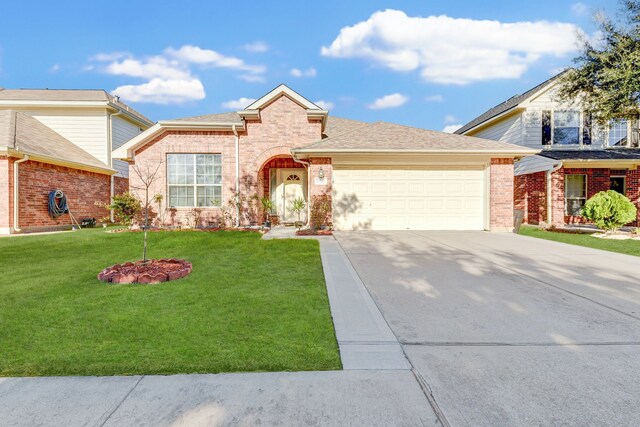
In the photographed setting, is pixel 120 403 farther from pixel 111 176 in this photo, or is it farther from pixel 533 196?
pixel 533 196

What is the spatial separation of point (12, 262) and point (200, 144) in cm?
730

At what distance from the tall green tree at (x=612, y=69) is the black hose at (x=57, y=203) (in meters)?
21.6

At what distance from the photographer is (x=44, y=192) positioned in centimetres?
1223

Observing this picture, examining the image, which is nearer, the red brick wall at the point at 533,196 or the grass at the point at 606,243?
the grass at the point at 606,243

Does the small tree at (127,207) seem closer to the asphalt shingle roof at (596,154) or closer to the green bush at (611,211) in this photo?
the green bush at (611,211)

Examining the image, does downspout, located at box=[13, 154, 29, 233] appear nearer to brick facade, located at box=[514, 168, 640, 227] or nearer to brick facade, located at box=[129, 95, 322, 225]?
brick facade, located at box=[129, 95, 322, 225]

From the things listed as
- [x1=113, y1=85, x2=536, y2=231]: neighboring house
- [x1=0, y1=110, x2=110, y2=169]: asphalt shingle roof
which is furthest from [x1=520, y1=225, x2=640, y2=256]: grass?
[x1=0, y1=110, x2=110, y2=169]: asphalt shingle roof

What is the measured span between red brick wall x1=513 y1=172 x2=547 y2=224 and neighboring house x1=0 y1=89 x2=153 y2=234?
804 inches

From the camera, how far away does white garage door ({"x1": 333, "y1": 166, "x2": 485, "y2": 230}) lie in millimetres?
11938

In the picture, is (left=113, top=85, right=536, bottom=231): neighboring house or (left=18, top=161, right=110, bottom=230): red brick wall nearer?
(left=18, top=161, right=110, bottom=230): red brick wall

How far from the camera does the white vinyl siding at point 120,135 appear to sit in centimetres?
1710

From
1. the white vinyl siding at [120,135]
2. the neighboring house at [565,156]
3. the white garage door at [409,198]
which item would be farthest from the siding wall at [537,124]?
the white vinyl siding at [120,135]

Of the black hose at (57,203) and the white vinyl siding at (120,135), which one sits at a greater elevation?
the white vinyl siding at (120,135)

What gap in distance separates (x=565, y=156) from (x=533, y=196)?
2.18 meters
